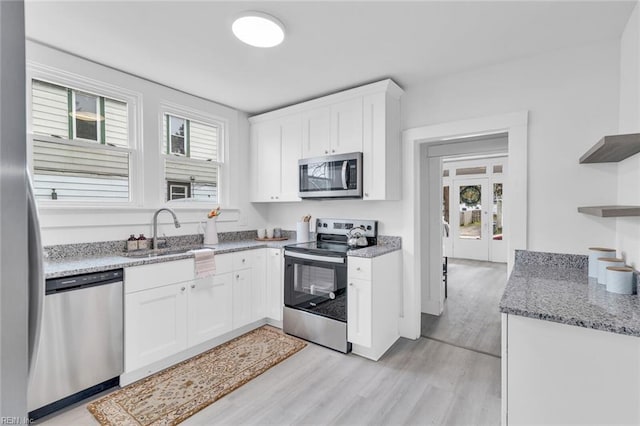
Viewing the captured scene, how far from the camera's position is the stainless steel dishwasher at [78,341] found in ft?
6.15

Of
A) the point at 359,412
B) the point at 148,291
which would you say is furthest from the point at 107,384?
the point at 359,412

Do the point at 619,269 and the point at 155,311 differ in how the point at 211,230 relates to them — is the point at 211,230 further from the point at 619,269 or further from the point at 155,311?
the point at 619,269

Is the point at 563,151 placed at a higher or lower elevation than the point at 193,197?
higher

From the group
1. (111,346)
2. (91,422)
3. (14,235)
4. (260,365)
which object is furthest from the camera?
(260,365)

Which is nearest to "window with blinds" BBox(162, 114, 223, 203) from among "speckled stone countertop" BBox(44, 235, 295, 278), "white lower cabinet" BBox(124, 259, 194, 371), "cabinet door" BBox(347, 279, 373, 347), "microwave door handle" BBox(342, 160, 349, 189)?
"speckled stone countertop" BBox(44, 235, 295, 278)

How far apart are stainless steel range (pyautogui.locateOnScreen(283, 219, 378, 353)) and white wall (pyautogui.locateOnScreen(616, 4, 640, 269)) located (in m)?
1.87

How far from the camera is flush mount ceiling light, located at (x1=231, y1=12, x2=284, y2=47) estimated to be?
1919 mm

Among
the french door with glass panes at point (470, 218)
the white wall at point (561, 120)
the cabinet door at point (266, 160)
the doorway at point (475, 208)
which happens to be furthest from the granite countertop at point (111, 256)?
the french door with glass panes at point (470, 218)

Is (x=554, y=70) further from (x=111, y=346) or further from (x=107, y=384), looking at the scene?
(x=107, y=384)

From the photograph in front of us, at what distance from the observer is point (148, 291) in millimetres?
2336

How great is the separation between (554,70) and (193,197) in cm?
357

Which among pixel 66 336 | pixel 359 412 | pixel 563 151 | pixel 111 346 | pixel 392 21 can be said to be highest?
pixel 392 21

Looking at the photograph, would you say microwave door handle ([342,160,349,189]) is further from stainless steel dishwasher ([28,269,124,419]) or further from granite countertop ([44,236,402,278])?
stainless steel dishwasher ([28,269,124,419])

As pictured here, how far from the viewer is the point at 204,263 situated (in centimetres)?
271
